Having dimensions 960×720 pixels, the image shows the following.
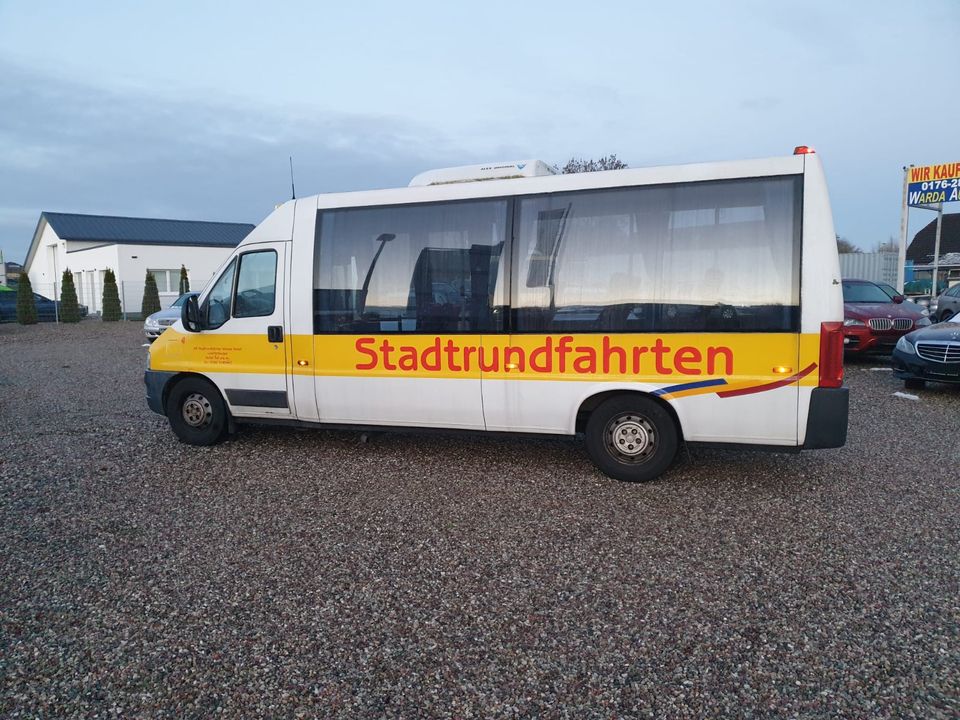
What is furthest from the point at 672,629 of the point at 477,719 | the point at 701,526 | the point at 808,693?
the point at 701,526

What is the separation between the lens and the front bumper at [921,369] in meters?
9.46

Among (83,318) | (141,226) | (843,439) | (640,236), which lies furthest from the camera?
(141,226)

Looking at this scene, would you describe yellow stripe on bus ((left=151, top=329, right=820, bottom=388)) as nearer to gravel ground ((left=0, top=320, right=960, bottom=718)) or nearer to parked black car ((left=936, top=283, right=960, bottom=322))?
gravel ground ((left=0, top=320, right=960, bottom=718))

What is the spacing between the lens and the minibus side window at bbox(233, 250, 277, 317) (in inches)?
265

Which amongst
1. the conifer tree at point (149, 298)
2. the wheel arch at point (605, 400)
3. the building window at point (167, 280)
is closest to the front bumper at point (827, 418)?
the wheel arch at point (605, 400)

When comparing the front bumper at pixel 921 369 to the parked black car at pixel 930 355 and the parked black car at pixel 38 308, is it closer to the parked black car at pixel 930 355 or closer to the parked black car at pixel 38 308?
the parked black car at pixel 930 355

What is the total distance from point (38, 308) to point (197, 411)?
1124 inches

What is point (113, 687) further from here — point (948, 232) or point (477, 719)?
point (948, 232)

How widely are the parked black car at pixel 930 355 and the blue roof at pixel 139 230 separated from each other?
38.5 metres

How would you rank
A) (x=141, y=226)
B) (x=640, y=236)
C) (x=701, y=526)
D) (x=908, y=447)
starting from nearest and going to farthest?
1. (x=701, y=526)
2. (x=640, y=236)
3. (x=908, y=447)
4. (x=141, y=226)

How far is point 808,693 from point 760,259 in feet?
11.0

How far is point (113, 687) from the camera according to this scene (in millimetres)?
2955

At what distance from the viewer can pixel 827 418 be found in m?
5.20

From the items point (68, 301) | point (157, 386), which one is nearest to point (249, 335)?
point (157, 386)
